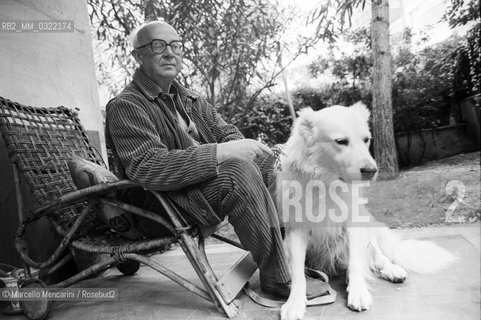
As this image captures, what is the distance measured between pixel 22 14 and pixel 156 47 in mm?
1208

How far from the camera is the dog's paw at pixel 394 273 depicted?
1.81 m

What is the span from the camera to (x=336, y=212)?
1.86m

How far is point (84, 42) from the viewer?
10.2ft

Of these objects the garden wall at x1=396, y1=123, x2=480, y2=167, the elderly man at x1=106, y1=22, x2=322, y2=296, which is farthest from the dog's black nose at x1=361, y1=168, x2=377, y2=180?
the garden wall at x1=396, y1=123, x2=480, y2=167

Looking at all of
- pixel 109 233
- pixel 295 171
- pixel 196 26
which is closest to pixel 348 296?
pixel 295 171

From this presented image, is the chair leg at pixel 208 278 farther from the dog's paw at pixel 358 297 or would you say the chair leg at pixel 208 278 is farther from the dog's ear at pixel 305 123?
the dog's ear at pixel 305 123

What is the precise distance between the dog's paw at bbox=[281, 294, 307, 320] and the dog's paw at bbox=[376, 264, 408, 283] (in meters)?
0.49

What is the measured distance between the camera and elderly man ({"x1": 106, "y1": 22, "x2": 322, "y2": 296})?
1623mm

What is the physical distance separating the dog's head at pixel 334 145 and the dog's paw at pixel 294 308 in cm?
56

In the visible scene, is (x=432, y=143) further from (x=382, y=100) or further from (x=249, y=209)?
(x=249, y=209)

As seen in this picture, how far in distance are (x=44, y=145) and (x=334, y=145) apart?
63.0 inches

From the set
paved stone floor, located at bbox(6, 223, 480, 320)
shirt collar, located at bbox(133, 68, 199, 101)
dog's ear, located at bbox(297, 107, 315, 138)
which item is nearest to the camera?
paved stone floor, located at bbox(6, 223, 480, 320)
